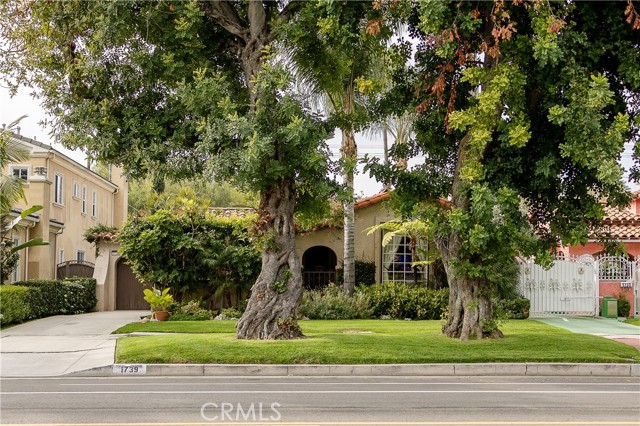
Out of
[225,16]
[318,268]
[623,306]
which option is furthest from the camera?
[318,268]

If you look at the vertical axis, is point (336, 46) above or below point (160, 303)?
above

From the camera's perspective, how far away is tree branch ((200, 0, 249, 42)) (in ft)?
56.1

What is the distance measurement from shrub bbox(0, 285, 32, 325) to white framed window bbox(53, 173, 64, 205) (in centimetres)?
1041

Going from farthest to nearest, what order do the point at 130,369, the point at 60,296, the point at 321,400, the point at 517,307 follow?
the point at 60,296 → the point at 517,307 → the point at 130,369 → the point at 321,400

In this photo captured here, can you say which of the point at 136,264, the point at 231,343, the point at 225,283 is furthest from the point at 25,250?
the point at 231,343

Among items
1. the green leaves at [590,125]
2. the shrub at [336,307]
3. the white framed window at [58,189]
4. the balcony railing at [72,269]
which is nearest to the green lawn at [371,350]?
the green leaves at [590,125]

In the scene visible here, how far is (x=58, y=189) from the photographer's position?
33719mm

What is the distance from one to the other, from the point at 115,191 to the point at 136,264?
21044 mm

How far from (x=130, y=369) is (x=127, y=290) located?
1762 centimetres

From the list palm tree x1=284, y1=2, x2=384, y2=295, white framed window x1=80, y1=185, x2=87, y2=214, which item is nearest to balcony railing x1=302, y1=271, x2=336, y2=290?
palm tree x1=284, y1=2, x2=384, y2=295

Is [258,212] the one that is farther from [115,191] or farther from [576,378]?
[115,191]

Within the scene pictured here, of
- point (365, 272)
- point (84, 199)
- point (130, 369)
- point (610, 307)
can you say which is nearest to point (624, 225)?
point (610, 307)

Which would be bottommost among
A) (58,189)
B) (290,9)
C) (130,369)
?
(130,369)

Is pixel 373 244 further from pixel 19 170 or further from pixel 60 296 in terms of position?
pixel 19 170
